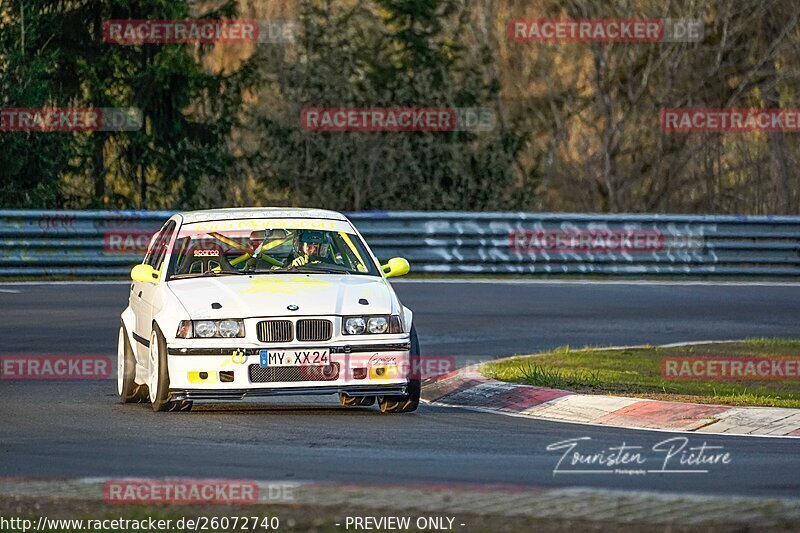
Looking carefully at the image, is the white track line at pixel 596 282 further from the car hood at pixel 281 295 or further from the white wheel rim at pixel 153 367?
the car hood at pixel 281 295

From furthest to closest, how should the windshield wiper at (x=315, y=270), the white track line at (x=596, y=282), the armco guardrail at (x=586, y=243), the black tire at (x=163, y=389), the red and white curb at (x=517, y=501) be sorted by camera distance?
the armco guardrail at (x=586, y=243), the white track line at (x=596, y=282), the windshield wiper at (x=315, y=270), the black tire at (x=163, y=389), the red and white curb at (x=517, y=501)

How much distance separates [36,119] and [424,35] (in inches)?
393

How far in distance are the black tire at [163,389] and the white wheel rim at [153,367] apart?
5 centimetres

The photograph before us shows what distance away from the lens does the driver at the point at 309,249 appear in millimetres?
13977

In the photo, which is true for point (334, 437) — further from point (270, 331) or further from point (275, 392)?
point (270, 331)

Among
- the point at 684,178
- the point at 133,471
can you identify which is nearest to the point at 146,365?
the point at 133,471

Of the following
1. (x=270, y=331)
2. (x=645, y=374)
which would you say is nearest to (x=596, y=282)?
(x=645, y=374)

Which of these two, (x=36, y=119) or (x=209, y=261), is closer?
(x=209, y=261)

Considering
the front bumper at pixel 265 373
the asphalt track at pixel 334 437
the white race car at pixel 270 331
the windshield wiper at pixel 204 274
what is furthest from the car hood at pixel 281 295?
the asphalt track at pixel 334 437

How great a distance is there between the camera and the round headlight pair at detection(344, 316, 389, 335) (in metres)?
12.8

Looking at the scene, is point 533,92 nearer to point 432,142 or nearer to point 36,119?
point 432,142

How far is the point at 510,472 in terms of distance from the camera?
9.92m

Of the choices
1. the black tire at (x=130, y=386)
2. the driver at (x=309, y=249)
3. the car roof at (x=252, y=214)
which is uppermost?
the car roof at (x=252, y=214)

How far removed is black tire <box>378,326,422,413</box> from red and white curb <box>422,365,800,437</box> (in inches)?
30.2
